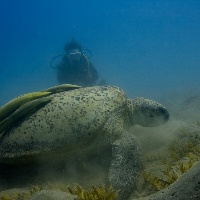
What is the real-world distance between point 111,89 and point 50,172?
2.14 m

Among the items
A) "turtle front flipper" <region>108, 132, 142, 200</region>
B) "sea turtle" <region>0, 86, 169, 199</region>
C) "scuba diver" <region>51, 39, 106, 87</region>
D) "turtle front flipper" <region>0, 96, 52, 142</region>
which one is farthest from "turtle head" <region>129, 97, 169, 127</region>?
"scuba diver" <region>51, 39, 106, 87</region>

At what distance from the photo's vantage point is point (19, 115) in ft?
16.3

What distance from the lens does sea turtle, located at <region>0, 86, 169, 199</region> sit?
14.7 ft

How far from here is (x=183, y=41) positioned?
6284 inches

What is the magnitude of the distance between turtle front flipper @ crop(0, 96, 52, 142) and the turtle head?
6.76 feet

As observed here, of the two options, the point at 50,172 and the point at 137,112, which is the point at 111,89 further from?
the point at 50,172

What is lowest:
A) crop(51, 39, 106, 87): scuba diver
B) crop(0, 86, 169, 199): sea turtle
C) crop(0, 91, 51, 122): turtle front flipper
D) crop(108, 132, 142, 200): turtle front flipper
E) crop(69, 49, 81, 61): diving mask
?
crop(108, 132, 142, 200): turtle front flipper

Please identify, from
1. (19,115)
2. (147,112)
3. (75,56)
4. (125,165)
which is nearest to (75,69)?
(75,56)

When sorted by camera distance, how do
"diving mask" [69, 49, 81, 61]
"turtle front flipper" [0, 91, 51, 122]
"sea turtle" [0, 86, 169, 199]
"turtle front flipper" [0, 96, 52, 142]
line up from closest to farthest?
"sea turtle" [0, 86, 169, 199]
"turtle front flipper" [0, 96, 52, 142]
"turtle front flipper" [0, 91, 51, 122]
"diving mask" [69, 49, 81, 61]

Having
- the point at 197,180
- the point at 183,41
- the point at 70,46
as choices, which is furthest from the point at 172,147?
the point at 183,41

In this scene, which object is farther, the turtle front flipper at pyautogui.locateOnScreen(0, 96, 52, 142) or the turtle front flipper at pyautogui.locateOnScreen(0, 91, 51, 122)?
the turtle front flipper at pyautogui.locateOnScreen(0, 91, 51, 122)

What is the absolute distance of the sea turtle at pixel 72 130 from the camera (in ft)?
14.7

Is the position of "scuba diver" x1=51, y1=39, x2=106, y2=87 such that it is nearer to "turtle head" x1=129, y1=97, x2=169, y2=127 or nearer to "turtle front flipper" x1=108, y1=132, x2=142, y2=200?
"turtle head" x1=129, y1=97, x2=169, y2=127

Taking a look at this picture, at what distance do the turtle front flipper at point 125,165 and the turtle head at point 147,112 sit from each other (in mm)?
1053
